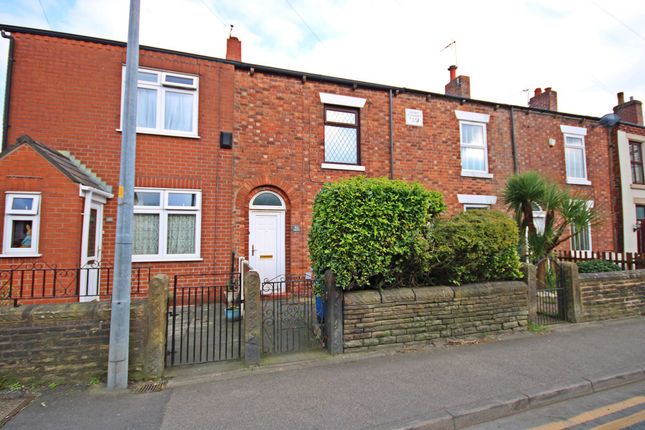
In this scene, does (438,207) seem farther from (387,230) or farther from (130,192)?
(130,192)

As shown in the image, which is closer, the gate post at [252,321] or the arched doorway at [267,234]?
the gate post at [252,321]

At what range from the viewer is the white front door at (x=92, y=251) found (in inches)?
276

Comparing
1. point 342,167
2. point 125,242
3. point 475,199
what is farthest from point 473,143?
point 125,242

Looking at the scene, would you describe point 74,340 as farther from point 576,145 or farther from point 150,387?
point 576,145

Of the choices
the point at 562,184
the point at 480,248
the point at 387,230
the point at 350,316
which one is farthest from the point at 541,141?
the point at 350,316

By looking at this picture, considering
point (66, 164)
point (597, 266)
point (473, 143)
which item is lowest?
point (597, 266)

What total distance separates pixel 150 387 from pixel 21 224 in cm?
498

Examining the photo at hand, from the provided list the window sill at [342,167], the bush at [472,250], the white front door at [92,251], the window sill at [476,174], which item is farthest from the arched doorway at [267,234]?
the window sill at [476,174]

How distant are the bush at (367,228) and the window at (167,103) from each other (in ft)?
18.5

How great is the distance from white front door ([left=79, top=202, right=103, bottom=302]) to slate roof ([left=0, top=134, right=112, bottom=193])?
530mm

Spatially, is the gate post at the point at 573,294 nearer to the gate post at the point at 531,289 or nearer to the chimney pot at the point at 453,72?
the gate post at the point at 531,289

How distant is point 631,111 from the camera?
15.6 m

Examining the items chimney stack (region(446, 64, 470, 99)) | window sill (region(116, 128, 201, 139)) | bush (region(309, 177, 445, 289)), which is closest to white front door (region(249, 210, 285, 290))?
window sill (region(116, 128, 201, 139))

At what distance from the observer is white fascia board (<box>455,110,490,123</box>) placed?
11.8 m
